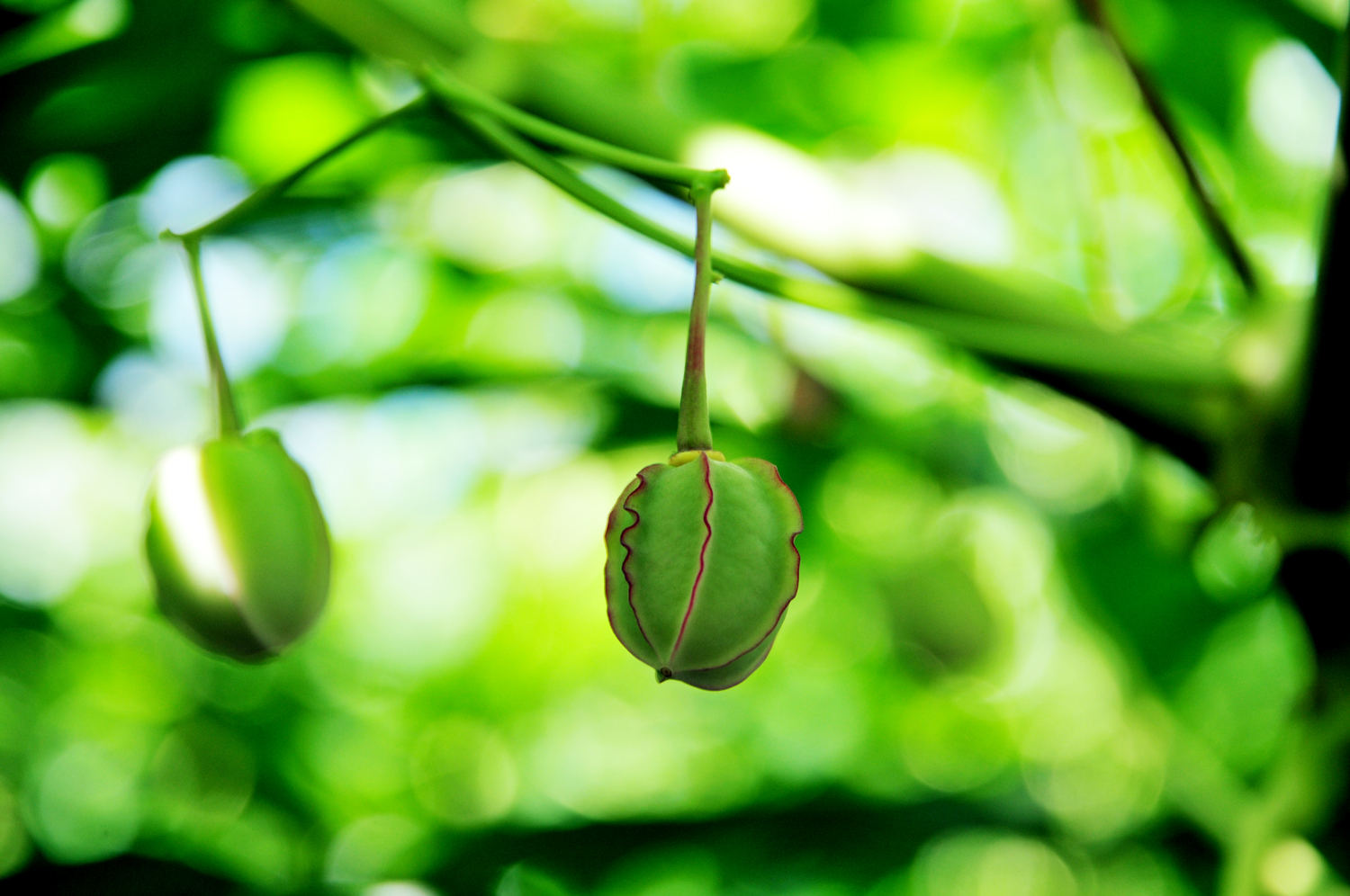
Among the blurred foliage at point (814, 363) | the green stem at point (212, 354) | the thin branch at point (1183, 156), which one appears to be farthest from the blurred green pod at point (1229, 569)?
the green stem at point (212, 354)

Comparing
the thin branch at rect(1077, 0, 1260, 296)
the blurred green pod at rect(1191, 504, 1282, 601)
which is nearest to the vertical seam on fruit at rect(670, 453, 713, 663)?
the thin branch at rect(1077, 0, 1260, 296)

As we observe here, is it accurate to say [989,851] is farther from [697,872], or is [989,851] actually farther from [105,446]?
[105,446]

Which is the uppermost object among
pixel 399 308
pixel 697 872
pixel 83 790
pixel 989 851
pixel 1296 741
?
pixel 1296 741

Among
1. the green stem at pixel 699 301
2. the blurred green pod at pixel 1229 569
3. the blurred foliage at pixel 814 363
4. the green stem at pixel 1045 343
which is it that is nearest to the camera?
the green stem at pixel 699 301

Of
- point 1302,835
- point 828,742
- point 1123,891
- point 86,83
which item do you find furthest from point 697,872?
point 828,742

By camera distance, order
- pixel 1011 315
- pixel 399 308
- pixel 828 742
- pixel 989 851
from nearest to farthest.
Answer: pixel 1011 315 → pixel 399 308 → pixel 989 851 → pixel 828 742

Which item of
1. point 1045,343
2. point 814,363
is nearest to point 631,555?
point 1045,343

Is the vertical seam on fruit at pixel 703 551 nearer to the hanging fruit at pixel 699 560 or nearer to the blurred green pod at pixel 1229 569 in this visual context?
the hanging fruit at pixel 699 560
